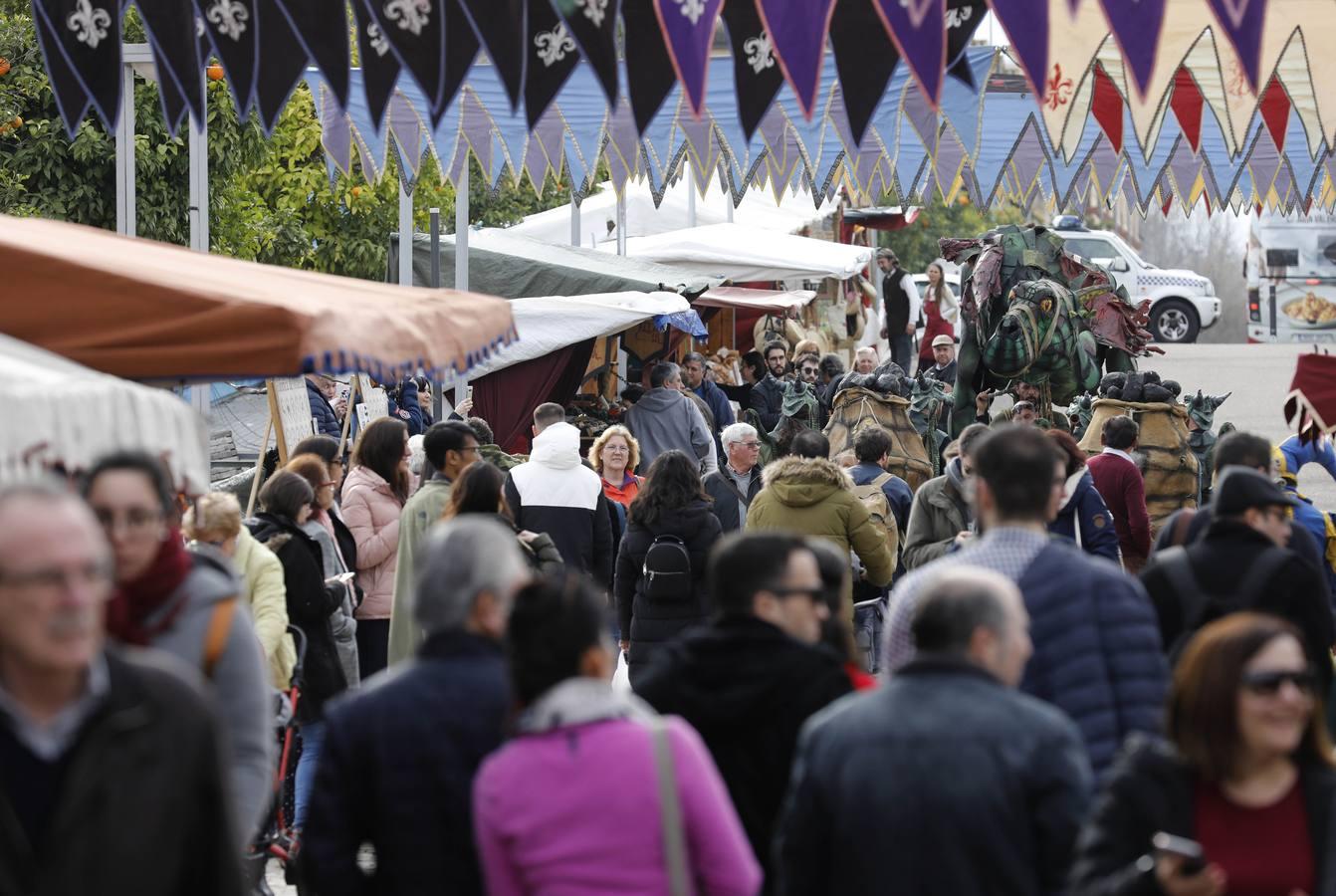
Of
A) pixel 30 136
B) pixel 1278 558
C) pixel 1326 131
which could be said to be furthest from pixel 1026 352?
pixel 1278 558

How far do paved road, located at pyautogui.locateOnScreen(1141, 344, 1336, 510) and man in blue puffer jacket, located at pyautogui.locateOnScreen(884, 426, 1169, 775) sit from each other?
14.7m

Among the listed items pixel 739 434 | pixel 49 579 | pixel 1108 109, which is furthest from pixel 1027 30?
pixel 49 579

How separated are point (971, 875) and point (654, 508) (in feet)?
16.6

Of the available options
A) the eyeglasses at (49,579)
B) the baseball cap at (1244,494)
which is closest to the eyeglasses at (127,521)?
the eyeglasses at (49,579)

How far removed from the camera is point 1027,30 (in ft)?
30.2

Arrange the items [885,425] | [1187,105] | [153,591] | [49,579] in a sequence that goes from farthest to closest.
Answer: [885,425], [1187,105], [153,591], [49,579]

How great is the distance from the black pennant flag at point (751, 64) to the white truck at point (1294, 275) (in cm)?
2804

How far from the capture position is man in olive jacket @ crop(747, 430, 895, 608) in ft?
28.6

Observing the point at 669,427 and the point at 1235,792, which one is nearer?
the point at 1235,792

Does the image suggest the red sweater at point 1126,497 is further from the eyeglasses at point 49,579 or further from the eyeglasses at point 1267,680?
the eyeglasses at point 49,579

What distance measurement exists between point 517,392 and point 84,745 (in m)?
12.5

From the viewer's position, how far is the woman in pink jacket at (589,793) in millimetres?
3635

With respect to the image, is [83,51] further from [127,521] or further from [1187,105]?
[127,521]

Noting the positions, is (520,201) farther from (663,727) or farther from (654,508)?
(663,727)
